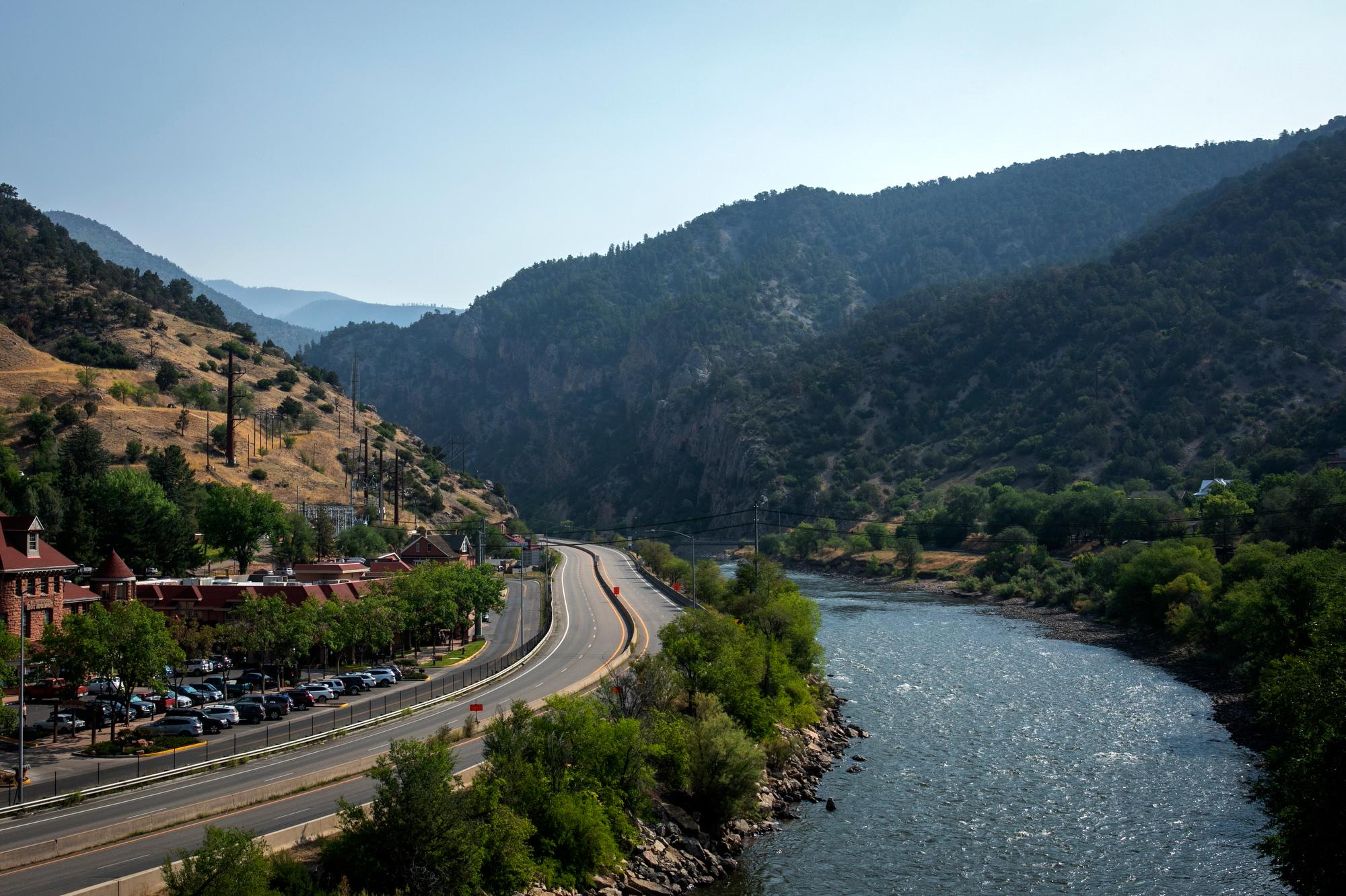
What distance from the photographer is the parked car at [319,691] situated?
4850cm

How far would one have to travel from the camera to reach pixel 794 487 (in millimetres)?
190000

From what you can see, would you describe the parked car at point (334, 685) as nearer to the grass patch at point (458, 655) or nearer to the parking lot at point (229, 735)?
the parking lot at point (229, 735)

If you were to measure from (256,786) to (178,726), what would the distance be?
36.0 feet

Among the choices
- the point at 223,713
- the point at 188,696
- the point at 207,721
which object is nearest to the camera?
the point at 207,721

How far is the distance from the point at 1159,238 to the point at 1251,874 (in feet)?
622

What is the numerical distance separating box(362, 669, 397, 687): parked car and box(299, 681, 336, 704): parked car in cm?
393

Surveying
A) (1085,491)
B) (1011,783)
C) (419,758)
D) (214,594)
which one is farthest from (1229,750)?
(1085,491)

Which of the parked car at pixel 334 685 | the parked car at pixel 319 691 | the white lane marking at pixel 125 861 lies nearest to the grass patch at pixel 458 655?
the parked car at pixel 334 685

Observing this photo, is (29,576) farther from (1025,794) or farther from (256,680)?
(1025,794)

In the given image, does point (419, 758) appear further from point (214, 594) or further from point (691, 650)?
point (214, 594)

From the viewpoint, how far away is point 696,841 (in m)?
35.8

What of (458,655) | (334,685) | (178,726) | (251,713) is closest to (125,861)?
(178,726)

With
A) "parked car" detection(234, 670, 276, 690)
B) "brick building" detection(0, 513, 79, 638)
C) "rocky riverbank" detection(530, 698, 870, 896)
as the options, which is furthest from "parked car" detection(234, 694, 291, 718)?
"rocky riverbank" detection(530, 698, 870, 896)

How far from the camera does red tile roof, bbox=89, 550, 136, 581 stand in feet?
193
